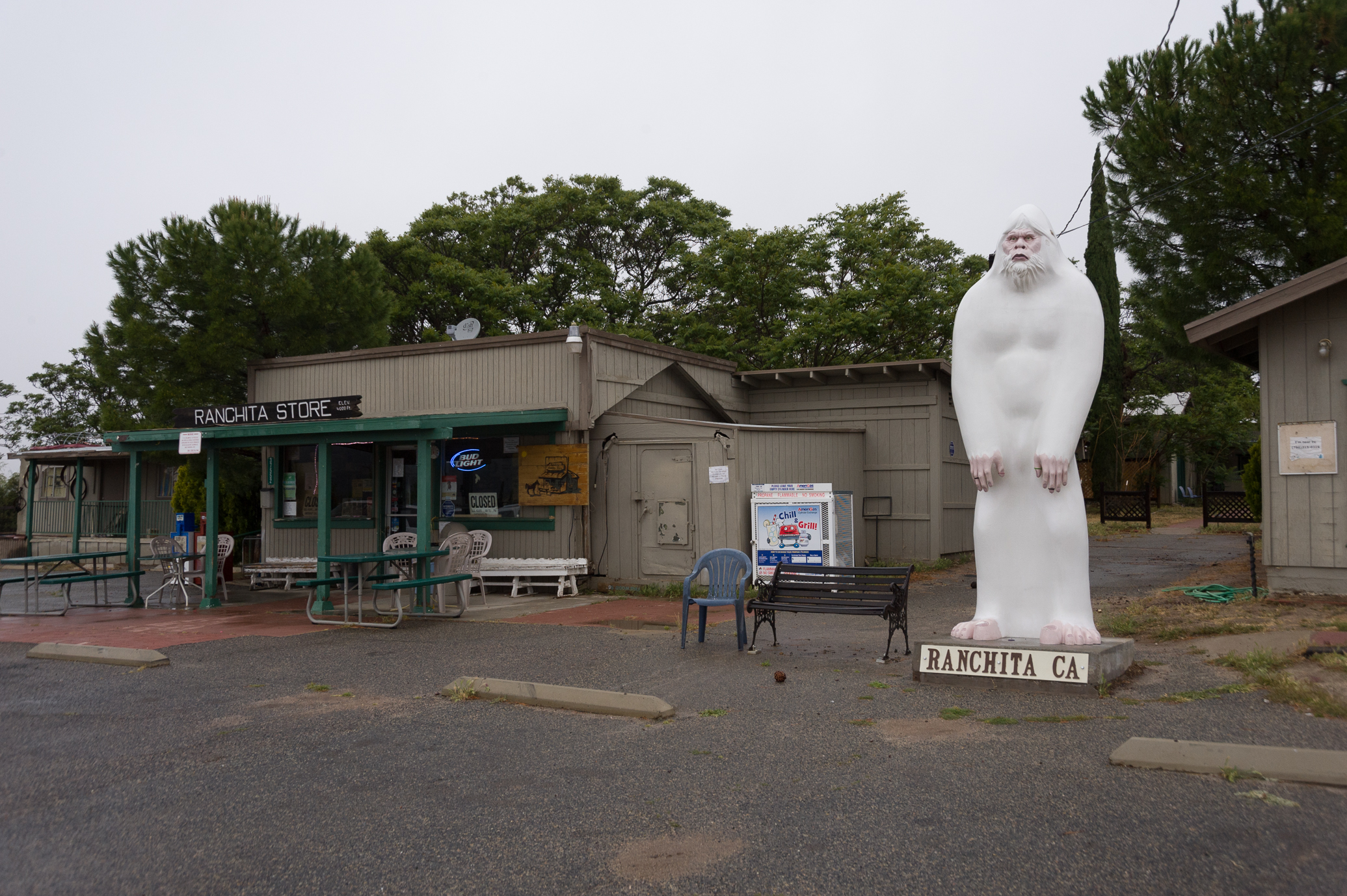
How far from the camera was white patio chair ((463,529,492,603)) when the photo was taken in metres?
12.8

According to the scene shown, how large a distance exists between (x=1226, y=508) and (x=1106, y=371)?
9.74m

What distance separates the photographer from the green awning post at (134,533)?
44.7ft

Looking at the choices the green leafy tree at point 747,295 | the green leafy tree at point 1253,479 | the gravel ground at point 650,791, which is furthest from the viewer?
the green leafy tree at point 747,295

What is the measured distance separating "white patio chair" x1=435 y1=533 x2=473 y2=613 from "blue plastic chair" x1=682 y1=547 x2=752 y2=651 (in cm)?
378

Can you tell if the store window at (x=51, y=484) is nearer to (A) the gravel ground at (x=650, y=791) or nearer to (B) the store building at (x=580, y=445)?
(B) the store building at (x=580, y=445)

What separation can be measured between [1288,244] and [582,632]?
35.5 ft

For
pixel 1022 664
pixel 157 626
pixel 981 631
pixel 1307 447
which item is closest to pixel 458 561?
pixel 157 626

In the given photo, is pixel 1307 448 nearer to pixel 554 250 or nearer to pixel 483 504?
pixel 483 504

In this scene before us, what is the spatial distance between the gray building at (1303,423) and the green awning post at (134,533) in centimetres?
1374

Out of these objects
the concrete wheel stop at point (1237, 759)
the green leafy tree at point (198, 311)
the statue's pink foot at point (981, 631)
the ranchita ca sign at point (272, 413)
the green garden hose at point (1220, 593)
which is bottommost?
the concrete wheel stop at point (1237, 759)

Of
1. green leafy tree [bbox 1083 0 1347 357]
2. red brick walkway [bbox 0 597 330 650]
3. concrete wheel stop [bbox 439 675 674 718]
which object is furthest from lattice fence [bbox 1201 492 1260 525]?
concrete wheel stop [bbox 439 675 674 718]

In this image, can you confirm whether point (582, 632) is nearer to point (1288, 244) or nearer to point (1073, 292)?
point (1073, 292)

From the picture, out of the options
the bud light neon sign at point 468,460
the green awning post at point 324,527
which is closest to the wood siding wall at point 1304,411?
the bud light neon sign at point 468,460

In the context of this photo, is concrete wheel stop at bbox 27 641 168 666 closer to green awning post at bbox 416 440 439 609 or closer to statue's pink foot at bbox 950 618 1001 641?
green awning post at bbox 416 440 439 609
